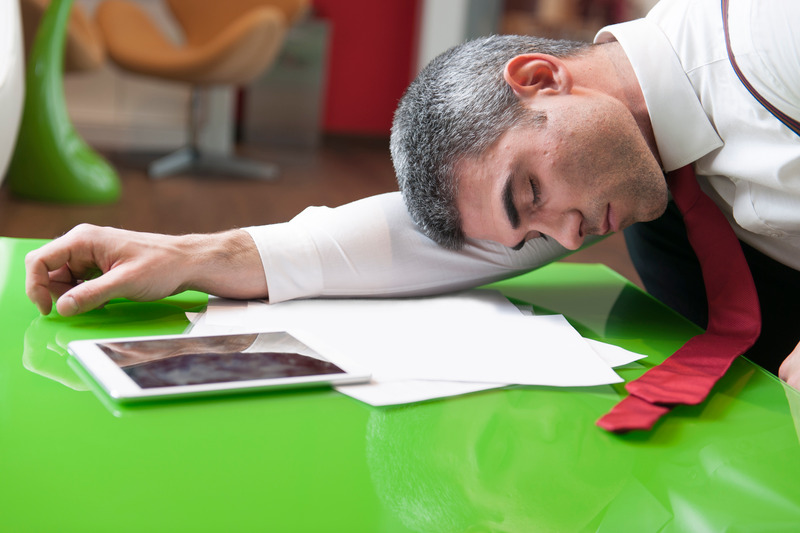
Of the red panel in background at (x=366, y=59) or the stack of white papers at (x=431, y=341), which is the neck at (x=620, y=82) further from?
the red panel in background at (x=366, y=59)

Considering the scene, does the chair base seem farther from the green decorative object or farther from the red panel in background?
the red panel in background

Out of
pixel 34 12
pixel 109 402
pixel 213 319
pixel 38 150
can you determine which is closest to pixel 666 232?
pixel 213 319

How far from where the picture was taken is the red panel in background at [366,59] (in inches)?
221

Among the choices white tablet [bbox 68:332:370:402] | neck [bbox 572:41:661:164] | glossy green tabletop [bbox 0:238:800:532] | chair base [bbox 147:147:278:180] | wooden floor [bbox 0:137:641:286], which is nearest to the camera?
glossy green tabletop [bbox 0:238:800:532]

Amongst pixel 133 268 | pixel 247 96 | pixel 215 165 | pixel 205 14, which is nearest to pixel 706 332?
pixel 133 268

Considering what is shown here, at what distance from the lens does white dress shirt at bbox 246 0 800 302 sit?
91 cm

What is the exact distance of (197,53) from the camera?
152 inches

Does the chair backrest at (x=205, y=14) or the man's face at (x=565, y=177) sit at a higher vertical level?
the man's face at (x=565, y=177)

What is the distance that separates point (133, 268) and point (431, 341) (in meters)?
0.32

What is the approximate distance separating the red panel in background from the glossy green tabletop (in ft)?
16.9

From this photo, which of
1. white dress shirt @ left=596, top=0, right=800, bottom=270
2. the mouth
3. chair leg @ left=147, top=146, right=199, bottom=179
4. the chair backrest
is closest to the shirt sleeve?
the mouth

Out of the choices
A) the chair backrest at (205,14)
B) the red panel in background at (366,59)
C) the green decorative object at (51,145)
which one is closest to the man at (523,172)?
the green decorative object at (51,145)

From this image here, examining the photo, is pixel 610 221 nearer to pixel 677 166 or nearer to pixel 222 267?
pixel 677 166

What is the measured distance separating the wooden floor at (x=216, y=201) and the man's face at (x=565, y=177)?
1707 millimetres
